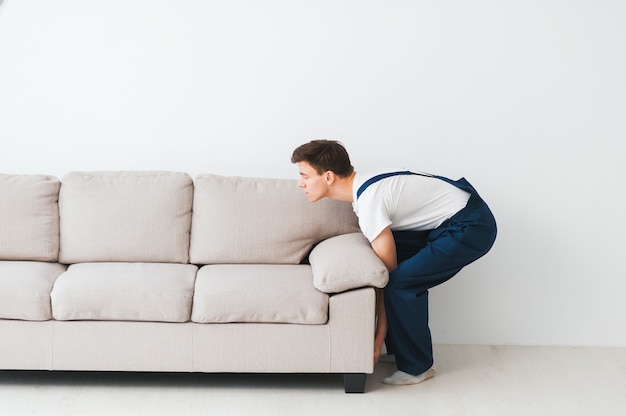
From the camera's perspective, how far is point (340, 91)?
4012mm

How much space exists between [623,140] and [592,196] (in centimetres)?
31

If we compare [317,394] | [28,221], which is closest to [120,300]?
[28,221]

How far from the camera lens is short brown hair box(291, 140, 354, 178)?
3.40 meters

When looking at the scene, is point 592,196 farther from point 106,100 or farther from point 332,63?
point 106,100

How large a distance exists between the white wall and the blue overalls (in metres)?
0.62

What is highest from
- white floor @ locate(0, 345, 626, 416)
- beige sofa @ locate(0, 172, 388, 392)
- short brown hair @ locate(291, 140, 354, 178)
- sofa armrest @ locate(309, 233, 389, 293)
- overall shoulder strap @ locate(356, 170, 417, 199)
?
short brown hair @ locate(291, 140, 354, 178)

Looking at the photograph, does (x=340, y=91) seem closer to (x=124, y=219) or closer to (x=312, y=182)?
(x=312, y=182)

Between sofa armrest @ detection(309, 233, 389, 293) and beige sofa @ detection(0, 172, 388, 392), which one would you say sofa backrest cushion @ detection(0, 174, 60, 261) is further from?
sofa armrest @ detection(309, 233, 389, 293)

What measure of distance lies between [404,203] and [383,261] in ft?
0.85

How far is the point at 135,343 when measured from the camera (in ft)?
10.6

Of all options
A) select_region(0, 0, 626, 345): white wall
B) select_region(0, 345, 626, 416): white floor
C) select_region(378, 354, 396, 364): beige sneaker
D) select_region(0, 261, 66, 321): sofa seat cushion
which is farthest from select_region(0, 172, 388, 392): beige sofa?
select_region(0, 0, 626, 345): white wall

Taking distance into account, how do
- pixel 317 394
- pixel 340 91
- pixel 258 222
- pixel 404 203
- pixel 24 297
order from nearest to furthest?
1. pixel 24 297
2. pixel 317 394
3. pixel 404 203
4. pixel 258 222
5. pixel 340 91

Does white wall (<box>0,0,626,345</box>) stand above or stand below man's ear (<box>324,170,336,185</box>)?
above

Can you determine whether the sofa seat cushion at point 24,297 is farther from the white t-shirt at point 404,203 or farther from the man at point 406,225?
the white t-shirt at point 404,203
